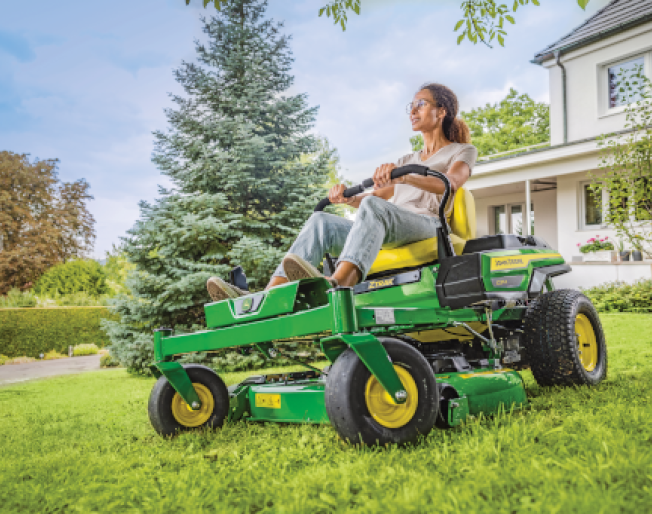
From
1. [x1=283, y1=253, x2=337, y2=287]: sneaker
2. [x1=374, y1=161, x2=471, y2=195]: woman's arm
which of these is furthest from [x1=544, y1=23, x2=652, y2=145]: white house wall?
[x1=283, y1=253, x2=337, y2=287]: sneaker

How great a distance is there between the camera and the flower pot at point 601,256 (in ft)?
37.8

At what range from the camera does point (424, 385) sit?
86.6 inches

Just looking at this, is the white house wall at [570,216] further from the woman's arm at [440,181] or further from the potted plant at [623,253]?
the woman's arm at [440,181]

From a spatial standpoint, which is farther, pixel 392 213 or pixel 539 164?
pixel 539 164

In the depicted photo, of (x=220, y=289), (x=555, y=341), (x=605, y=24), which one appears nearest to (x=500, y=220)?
(x=605, y=24)

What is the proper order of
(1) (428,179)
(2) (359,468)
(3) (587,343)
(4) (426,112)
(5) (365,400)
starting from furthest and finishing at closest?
(3) (587,343) < (4) (426,112) < (1) (428,179) < (5) (365,400) < (2) (359,468)

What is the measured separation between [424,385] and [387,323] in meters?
0.29

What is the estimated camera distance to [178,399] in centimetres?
294

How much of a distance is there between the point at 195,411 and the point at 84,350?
12711mm

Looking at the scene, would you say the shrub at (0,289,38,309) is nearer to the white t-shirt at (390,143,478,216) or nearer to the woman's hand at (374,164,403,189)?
the white t-shirt at (390,143,478,216)

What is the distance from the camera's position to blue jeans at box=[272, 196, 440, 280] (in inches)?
105

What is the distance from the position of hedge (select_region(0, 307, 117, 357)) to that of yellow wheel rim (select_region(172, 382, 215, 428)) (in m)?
11.4

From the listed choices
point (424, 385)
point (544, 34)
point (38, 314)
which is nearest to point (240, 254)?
point (424, 385)

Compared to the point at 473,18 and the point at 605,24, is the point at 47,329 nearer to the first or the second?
the point at 473,18
